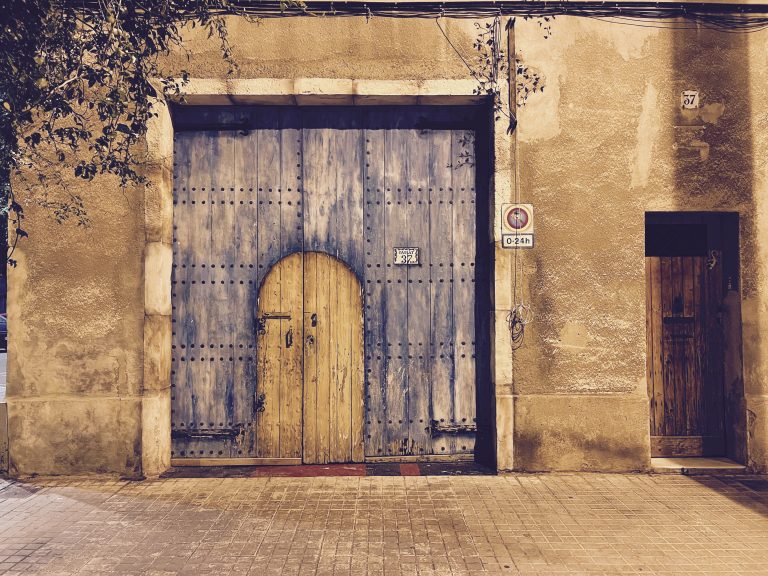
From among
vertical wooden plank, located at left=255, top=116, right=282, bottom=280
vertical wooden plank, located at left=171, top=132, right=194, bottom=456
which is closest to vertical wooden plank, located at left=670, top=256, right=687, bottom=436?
vertical wooden plank, located at left=255, top=116, right=282, bottom=280

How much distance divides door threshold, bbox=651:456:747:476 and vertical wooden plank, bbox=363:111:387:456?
2610 mm

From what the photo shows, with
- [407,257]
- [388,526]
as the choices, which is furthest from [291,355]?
[388,526]

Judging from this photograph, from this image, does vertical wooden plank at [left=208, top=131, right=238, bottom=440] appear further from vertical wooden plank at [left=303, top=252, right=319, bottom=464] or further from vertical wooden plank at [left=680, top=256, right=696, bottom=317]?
vertical wooden plank at [left=680, top=256, right=696, bottom=317]

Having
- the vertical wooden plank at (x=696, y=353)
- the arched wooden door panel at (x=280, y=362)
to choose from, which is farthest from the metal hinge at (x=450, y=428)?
the vertical wooden plank at (x=696, y=353)

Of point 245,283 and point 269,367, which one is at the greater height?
point 245,283

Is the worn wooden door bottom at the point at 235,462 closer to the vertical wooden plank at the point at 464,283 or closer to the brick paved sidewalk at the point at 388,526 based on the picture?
the brick paved sidewalk at the point at 388,526

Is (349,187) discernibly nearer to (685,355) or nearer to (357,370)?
(357,370)

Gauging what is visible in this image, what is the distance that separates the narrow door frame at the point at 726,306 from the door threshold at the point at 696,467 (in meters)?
0.13

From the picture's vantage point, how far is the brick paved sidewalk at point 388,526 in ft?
11.5

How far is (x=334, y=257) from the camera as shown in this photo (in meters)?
5.66

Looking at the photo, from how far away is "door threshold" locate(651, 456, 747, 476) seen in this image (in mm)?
5230

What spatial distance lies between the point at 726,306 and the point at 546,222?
6.50 ft

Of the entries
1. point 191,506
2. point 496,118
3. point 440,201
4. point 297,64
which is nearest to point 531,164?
point 496,118

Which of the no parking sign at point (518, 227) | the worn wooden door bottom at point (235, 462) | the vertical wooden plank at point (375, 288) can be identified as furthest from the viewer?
the vertical wooden plank at point (375, 288)
